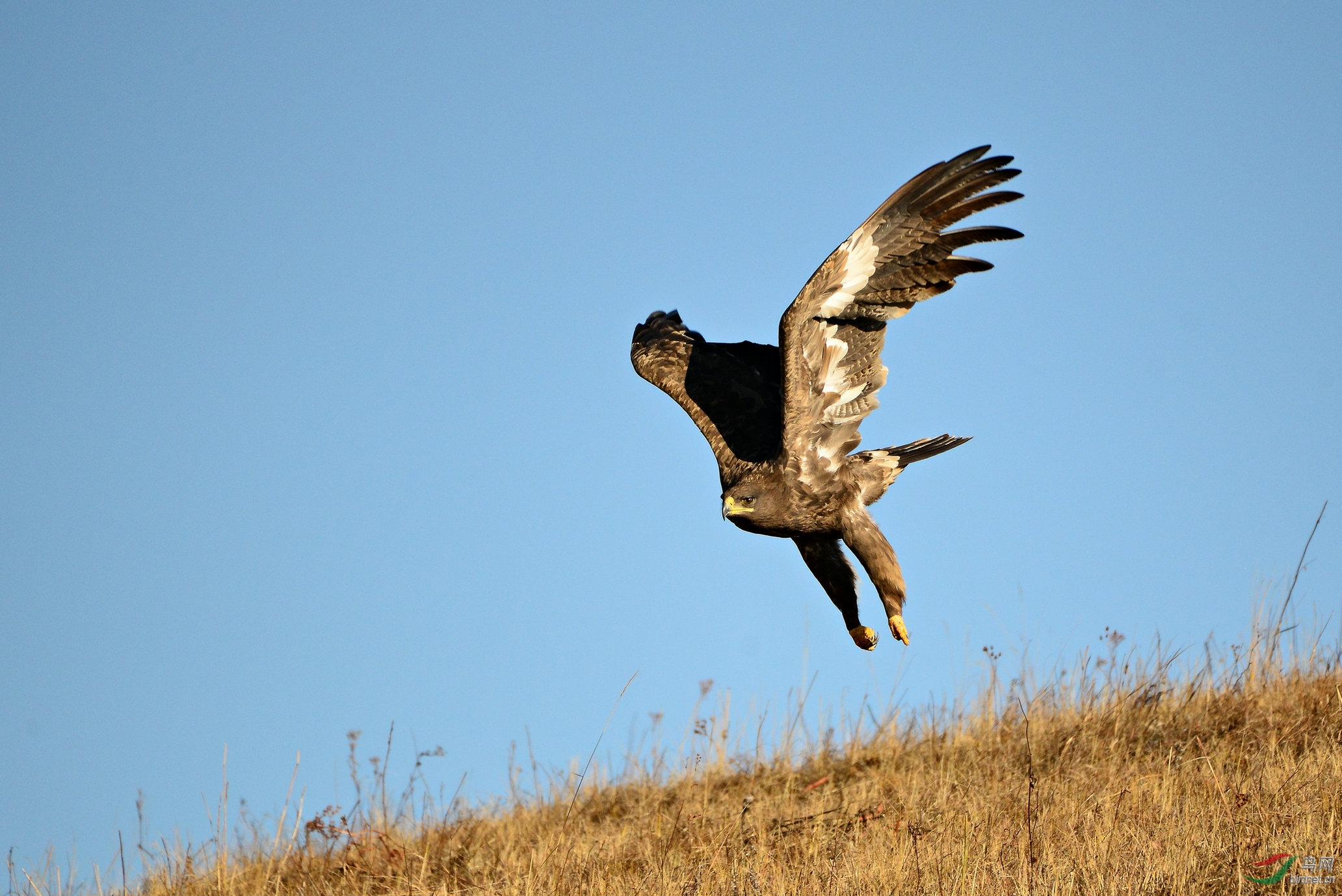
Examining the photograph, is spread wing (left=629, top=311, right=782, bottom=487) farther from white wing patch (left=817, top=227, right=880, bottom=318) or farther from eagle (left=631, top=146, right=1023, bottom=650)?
white wing patch (left=817, top=227, right=880, bottom=318)

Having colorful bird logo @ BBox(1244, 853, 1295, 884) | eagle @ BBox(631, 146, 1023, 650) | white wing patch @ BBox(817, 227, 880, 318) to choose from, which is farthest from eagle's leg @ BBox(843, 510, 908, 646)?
colorful bird logo @ BBox(1244, 853, 1295, 884)

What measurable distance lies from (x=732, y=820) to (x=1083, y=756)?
2.25 metres

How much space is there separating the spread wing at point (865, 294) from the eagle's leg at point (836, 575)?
53cm

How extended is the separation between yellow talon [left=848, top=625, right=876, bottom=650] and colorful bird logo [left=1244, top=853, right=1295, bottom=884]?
112 inches

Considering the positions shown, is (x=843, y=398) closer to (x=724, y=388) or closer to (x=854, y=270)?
(x=854, y=270)

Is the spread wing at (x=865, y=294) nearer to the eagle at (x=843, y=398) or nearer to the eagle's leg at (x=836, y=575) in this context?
the eagle at (x=843, y=398)

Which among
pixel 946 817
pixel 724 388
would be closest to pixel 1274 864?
pixel 946 817

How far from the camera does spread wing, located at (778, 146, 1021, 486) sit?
608cm

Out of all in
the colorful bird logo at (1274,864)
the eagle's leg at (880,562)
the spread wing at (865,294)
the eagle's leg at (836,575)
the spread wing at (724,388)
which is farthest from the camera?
the spread wing at (724,388)

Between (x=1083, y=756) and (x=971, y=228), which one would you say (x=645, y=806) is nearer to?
(x=1083, y=756)

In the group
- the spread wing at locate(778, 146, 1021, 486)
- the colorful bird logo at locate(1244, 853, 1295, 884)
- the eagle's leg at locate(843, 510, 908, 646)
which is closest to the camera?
the colorful bird logo at locate(1244, 853, 1295, 884)

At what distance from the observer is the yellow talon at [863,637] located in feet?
22.6

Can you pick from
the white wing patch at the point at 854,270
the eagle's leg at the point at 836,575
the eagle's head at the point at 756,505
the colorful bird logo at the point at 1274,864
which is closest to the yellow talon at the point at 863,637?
the eagle's leg at the point at 836,575

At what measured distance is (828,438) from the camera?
682 cm
